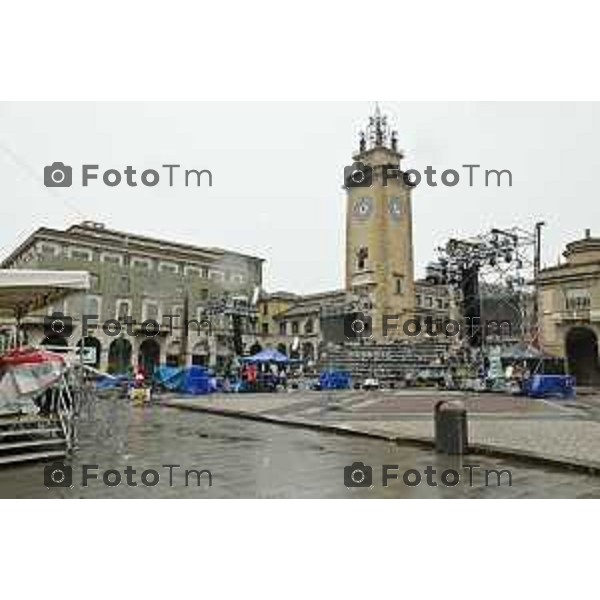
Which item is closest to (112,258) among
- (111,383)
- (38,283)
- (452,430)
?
(111,383)

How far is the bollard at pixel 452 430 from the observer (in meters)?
9.80

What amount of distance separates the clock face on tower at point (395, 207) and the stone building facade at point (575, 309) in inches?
546

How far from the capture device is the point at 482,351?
3356cm

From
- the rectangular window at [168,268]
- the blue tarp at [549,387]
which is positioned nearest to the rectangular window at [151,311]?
the rectangular window at [168,268]

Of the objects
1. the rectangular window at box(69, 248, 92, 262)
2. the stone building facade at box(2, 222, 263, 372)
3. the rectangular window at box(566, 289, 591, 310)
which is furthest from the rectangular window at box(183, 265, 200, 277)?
the rectangular window at box(566, 289, 591, 310)

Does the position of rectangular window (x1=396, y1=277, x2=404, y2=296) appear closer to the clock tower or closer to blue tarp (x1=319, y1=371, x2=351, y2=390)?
the clock tower

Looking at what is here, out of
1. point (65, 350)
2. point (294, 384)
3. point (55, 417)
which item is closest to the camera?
point (55, 417)

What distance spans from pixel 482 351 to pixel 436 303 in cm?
4385

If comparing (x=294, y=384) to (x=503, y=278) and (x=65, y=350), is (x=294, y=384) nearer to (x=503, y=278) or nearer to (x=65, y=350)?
(x=503, y=278)

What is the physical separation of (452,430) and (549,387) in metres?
20.0

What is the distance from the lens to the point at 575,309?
44.8 meters

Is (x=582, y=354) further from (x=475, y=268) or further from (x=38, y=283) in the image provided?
(x=38, y=283)

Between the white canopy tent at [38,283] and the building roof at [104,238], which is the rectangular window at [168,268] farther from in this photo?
the white canopy tent at [38,283]

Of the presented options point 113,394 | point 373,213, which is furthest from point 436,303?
point 113,394
